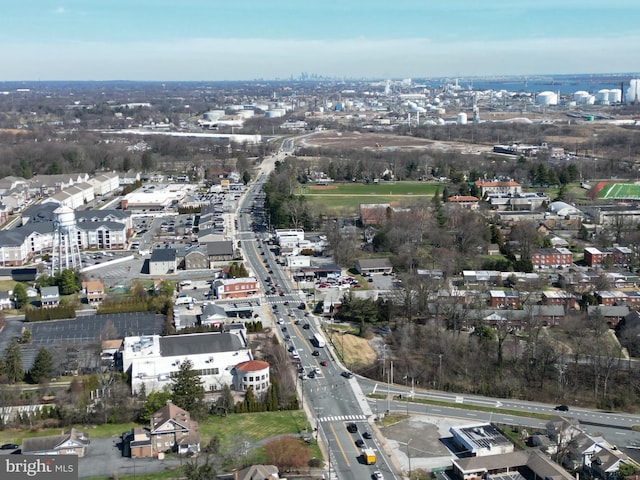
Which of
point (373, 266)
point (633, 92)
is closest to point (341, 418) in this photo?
point (373, 266)

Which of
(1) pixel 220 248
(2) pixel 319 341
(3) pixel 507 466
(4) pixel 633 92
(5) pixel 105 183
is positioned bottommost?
(3) pixel 507 466

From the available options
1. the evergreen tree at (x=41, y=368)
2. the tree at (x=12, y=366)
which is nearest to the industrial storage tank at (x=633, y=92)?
the evergreen tree at (x=41, y=368)

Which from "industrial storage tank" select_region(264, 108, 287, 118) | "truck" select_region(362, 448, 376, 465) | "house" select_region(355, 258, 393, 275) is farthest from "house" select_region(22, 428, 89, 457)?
"industrial storage tank" select_region(264, 108, 287, 118)

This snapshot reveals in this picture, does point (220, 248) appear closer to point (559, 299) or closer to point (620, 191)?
point (559, 299)

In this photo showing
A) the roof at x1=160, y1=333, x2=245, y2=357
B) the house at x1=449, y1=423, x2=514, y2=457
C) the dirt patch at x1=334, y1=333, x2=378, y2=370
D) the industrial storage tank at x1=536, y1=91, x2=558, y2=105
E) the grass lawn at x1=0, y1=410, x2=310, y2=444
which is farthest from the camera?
the industrial storage tank at x1=536, y1=91, x2=558, y2=105

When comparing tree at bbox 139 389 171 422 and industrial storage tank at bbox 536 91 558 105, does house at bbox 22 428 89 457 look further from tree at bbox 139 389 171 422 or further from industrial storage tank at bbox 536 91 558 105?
industrial storage tank at bbox 536 91 558 105
